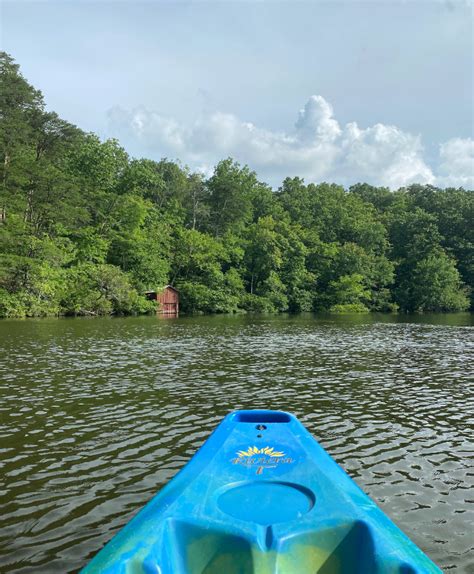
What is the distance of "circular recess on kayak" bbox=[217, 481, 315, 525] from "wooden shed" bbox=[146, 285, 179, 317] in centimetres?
4683

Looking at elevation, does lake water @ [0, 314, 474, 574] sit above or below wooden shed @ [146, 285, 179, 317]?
below

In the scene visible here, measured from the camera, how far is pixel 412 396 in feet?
37.3

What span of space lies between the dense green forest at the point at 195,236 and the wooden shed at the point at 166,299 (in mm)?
1052

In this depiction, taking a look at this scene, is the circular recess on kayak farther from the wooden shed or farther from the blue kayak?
the wooden shed

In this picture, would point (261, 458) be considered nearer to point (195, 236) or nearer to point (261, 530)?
point (261, 530)

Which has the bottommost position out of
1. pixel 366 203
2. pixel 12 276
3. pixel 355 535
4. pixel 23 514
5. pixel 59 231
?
pixel 23 514

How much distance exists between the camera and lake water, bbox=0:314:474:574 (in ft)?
16.6

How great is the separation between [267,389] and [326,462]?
23.6ft

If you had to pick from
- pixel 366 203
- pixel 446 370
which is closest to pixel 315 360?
pixel 446 370

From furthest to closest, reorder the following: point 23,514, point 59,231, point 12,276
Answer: point 59,231
point 12,276
point 23,514

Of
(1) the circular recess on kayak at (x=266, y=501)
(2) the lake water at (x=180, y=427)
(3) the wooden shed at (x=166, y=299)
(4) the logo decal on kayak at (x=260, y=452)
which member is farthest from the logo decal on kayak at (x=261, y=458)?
(3) the wooden shed at (x=166, y=299)

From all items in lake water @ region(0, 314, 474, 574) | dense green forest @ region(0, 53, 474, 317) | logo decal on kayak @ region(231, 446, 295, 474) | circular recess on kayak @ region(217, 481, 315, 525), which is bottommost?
lake water @ region(0, 314, 474, 574)

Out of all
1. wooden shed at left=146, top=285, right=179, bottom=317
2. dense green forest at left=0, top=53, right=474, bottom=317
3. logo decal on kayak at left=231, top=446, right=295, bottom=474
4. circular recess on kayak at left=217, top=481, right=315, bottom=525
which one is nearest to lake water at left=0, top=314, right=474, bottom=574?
logo decal on kayak at left=231, top=446, right=295, bottom=474

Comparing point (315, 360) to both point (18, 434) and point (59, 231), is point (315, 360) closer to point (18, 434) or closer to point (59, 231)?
point (18, 434)
